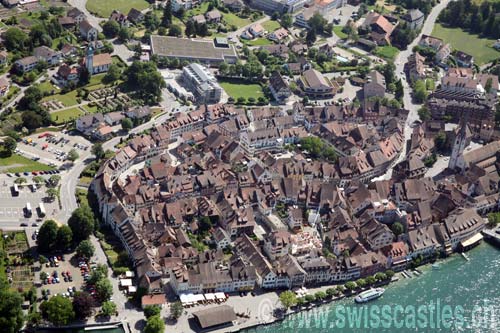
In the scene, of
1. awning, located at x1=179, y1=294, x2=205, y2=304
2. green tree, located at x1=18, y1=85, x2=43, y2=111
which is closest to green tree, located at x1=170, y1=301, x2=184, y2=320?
awning, located at x1=179, y1=294, x2=205, y2=304

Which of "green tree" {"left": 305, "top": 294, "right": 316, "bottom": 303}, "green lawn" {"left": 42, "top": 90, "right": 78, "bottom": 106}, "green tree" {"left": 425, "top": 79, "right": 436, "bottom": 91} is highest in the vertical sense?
"green tree" {"left": 425, "top": 79, "right": 436, "bottom": 91}

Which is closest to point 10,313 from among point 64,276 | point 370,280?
point 64,276

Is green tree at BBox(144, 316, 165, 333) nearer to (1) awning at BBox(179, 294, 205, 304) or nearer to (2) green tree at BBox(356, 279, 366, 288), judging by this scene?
(1) awning at BBox(179, 294, 205, 304)

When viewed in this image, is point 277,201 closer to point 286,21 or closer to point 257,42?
point 257,42

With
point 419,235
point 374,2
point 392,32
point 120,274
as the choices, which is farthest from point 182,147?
point 374,2

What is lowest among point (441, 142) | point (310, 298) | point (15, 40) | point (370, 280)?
point (15, 40)

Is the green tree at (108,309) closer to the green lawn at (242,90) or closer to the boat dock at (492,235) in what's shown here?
the boat dock at (492,235)

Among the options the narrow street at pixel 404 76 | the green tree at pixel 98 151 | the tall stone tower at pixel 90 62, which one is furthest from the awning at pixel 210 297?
the tall stone tower at pixel 90 62
